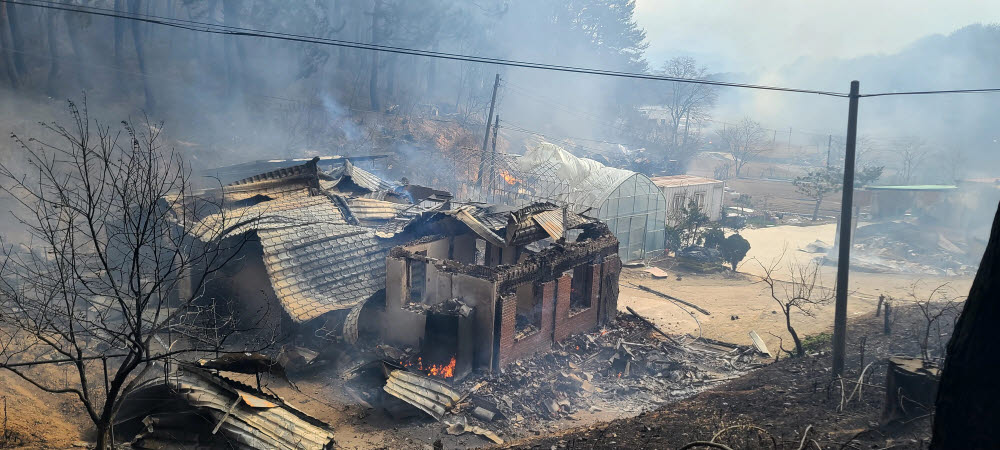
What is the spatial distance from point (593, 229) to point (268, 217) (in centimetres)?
898

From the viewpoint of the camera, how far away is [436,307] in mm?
13156

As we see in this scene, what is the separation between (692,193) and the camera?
107 feet

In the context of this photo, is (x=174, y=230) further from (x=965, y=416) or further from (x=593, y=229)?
(x=965, y=416)

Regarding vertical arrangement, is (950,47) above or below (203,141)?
above

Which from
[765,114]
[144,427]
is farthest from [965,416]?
[765,114]

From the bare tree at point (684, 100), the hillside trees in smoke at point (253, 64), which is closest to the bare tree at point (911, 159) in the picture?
the bare tree at point (684, 100)

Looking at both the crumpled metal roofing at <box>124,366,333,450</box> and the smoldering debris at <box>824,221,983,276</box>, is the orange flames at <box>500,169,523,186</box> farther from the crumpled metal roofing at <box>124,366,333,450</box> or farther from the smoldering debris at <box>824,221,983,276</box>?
the crumpled metal roofing at <box>124,366,333,450</box>

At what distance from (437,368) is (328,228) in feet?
17.3

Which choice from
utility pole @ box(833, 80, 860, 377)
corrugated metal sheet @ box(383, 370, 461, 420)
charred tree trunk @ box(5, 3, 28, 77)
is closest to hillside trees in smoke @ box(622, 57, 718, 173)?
utility pole @ box(833, 80, 860, 377)

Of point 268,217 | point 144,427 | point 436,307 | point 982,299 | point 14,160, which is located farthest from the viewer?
point 14,160

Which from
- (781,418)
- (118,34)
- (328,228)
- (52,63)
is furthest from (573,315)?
(118,34)

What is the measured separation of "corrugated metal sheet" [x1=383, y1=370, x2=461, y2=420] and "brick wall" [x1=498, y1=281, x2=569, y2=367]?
178cm

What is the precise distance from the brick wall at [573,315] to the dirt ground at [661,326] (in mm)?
2738

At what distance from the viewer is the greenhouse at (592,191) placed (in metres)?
24.9
